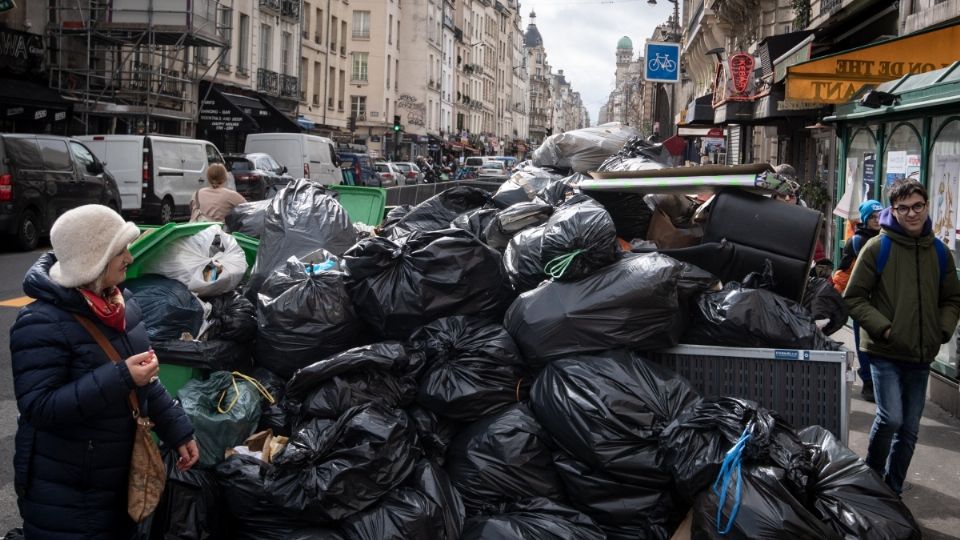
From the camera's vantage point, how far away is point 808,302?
459 cm

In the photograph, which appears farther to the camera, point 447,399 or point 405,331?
point 405,331

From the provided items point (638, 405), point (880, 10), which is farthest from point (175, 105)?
point (638, 405)

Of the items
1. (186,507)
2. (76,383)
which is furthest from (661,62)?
(76,383)

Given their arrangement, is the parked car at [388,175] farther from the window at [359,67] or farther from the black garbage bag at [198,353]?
the black garbage bag at [198,353]

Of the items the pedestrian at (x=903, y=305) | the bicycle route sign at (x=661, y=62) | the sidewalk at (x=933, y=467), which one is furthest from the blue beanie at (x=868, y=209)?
the bicycle route sign at (x=661, y=62)

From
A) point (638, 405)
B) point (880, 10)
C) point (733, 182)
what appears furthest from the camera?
point (880, 10)

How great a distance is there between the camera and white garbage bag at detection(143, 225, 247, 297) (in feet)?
14.3

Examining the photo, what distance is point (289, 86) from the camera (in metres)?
35.3

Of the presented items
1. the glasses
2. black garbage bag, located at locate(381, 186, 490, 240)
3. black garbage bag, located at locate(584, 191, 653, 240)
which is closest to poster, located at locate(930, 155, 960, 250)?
black garbage bag, located at locate(584, 191, 653, 240)

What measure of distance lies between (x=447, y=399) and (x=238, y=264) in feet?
4.94

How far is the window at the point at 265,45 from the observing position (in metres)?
33.7

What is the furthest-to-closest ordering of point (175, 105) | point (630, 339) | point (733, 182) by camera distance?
point (175, 105)
point (733, 182)
point (630, 339)

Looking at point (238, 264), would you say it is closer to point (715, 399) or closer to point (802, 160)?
point (715, 399)

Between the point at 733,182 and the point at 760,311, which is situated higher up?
the point at 733,182
